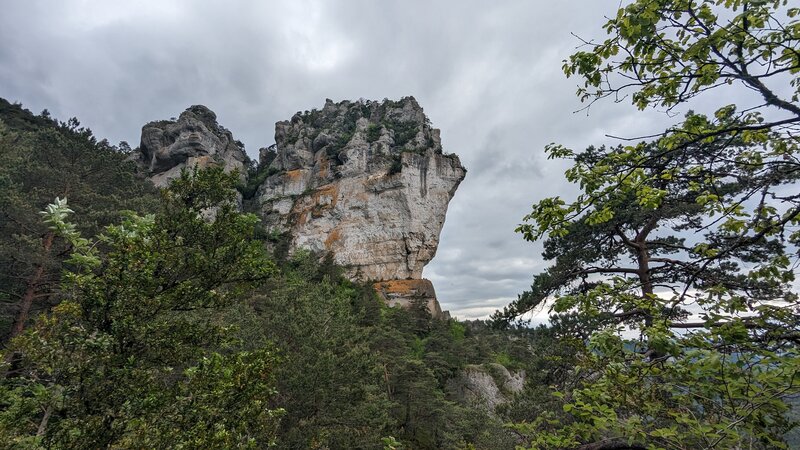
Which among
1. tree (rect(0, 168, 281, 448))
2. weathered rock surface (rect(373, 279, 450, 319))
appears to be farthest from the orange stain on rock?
tree (rect(0, 168, 281, 448))

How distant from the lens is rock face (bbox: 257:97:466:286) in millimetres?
43906

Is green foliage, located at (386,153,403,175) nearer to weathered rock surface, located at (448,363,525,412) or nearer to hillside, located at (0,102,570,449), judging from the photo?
hillside, located at (0,102,570,449)

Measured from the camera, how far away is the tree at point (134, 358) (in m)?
A: 4.39

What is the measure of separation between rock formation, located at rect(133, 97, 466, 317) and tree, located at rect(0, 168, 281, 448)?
33.3 metres

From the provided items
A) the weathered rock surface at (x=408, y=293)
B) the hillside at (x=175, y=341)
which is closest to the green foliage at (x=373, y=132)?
the weathered rock surface at (x=408, y=293)

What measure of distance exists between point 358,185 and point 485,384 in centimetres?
2925

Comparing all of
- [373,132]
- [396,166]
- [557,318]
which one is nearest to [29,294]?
[557,318]

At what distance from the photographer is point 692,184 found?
3232 mm

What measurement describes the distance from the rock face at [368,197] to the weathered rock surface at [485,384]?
653 inches

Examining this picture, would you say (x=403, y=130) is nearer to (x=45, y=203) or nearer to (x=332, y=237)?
(x=332, y=237)

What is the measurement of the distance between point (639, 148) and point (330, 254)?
40.4 metres

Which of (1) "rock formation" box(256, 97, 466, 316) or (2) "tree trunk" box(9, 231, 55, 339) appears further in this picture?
(1) "rock formation" box(256, 97, 466, 316)

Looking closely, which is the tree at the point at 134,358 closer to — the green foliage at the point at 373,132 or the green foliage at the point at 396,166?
the green foliage at the point at 396,166

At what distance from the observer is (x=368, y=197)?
149ft
